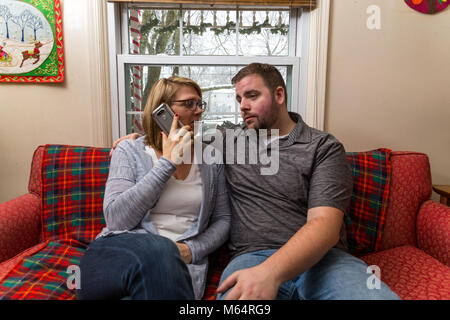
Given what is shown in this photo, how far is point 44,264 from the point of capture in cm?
111

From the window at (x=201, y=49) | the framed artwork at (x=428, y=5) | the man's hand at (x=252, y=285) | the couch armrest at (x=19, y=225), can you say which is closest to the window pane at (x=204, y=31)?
the window at (x=201, y=49)

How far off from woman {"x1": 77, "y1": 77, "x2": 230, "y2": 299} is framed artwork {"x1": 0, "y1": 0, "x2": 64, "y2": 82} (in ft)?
2.83

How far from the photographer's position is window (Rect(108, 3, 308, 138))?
1714mm

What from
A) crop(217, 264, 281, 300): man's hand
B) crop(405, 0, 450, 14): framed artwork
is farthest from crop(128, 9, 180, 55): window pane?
crop(217, 264, 281, 300): man's hand

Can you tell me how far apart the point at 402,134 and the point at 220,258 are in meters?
1.28

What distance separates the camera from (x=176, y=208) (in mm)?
1049

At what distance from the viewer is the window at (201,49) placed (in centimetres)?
171

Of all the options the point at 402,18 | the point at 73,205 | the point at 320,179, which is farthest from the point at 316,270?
the point at 402,18

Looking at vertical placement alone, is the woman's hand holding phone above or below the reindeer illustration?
below

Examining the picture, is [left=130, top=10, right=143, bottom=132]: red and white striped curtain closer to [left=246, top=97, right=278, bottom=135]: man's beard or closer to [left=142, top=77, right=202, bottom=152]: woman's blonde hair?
[left=142, top=77, right=202, bottom=152]: woman's blonde hair

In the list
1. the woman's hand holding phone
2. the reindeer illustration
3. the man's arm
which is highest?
the reindeer illustration

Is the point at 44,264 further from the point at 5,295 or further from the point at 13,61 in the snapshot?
the point at 13,61

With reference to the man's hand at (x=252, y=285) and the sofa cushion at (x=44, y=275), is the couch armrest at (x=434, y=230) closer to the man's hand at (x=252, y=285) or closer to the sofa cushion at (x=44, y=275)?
the man's hand at (x=252, y=285)

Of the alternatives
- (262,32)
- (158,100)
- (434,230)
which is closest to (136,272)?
(158,100)
